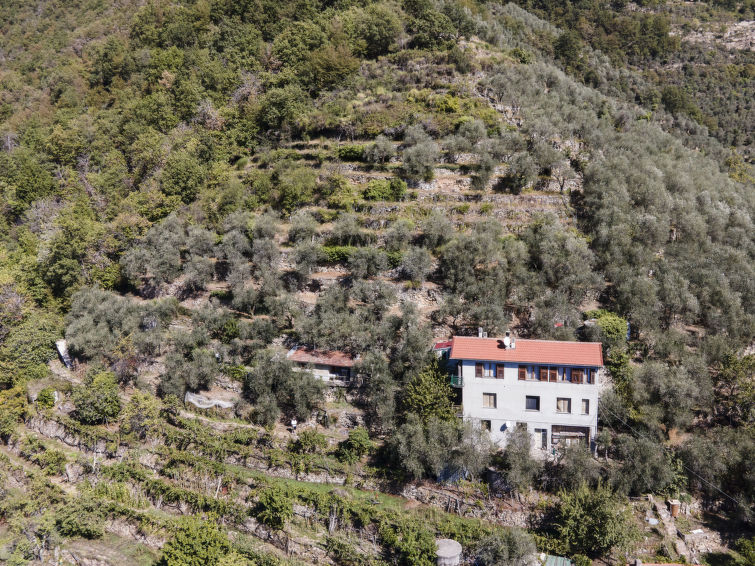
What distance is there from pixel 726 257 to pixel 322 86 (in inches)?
1674

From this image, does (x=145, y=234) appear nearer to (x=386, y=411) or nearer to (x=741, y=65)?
(x=386, y=411)

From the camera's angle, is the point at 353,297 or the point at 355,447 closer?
the point at 355,447

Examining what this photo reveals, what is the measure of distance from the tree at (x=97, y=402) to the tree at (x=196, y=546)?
43.0ft

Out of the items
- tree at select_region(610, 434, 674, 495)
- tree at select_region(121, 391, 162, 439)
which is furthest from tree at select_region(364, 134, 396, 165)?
tree at select_region(610, 434, 674, 495)

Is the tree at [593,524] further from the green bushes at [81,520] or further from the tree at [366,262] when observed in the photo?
the green bushes at [81,520]

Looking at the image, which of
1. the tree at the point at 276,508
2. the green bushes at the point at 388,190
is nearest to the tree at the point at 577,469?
the tree at the point at 276,508

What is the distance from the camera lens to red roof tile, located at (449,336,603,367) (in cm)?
2847

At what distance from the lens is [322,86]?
56.3 metres

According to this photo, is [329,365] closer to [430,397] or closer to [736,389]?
[430,397]

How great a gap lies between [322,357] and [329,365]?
80 cm

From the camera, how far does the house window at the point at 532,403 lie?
2906 centimetres

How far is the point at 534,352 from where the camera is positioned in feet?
95.6

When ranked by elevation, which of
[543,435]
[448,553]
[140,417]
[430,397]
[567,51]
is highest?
[567,51]

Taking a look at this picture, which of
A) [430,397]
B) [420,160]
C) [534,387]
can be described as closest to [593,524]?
[534,387]
